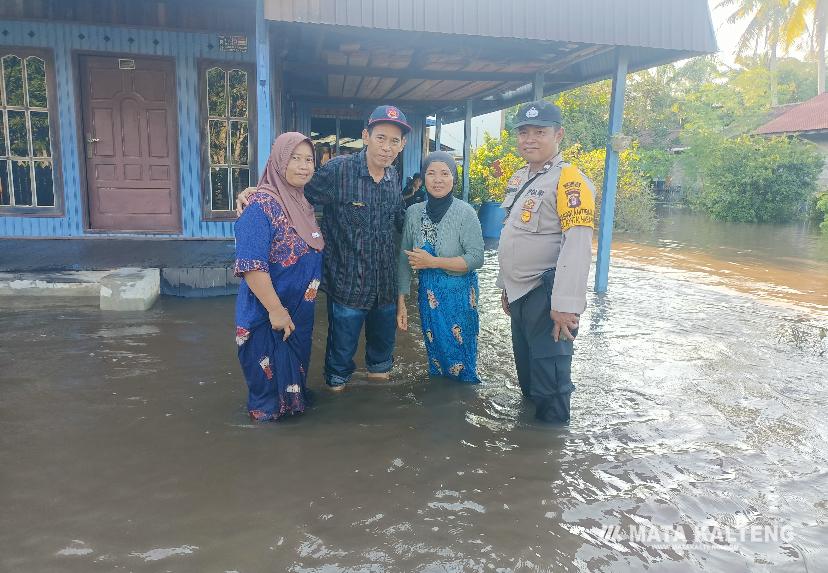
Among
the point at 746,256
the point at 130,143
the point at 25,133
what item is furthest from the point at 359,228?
the point at 746,256

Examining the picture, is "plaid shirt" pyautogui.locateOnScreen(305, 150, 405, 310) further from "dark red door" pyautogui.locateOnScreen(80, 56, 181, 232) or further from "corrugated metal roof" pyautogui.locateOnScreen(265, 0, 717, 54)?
"dark red door" pyautogui.locateOnScreen(80, 56, 181, 232)

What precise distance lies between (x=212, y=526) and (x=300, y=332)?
1.15 m

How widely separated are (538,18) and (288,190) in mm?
3548

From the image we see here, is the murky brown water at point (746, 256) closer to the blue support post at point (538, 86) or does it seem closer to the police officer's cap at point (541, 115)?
the blue support post at point (538, 86)

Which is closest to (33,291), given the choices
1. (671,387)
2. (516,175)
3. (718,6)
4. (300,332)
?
(300,332)

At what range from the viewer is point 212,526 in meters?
2.26

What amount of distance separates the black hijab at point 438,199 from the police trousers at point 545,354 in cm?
70

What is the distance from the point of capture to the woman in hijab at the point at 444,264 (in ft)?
11.4

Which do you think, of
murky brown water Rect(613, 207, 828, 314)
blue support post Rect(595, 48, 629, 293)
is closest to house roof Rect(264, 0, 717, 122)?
blue support post Rect(595, 48, 629, 293)

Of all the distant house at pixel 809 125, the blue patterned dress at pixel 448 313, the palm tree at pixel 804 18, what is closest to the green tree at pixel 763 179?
the distant house at pixel 809 125

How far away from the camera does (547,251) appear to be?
9.98ft

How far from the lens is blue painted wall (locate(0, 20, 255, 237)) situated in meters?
6.78

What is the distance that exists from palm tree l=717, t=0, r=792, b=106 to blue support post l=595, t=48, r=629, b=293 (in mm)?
27193

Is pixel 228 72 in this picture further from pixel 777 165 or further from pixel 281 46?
pixel 777 165
